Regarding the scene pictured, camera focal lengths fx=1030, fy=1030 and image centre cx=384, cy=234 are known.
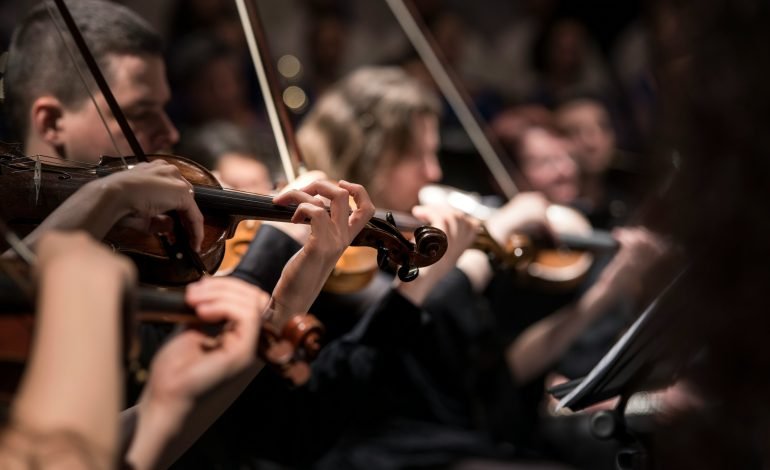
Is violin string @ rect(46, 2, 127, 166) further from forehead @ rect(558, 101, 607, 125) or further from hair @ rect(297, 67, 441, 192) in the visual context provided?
forehead @ rect(558, 101, 607, 125)

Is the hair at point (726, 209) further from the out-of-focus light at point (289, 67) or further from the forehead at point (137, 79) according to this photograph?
the out-of-focus light at point (289, 67)

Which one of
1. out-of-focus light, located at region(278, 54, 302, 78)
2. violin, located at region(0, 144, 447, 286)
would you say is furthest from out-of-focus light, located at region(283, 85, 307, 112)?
violin, located at region(0, 144, 447, 286)

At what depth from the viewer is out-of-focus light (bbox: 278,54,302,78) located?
3.44 metres

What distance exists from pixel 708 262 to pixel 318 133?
123 cm

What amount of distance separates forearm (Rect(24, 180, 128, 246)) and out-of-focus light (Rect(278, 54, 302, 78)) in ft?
8.04

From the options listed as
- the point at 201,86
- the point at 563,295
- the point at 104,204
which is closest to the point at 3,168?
the point at 104,204

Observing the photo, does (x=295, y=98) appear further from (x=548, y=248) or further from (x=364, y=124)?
(x=548, y=248)

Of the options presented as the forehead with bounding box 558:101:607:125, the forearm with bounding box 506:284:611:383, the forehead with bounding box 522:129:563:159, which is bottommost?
the forearm with bounding box 506:284:611:383

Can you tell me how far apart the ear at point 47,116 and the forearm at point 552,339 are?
141 centimetres

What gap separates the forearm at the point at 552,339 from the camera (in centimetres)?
252

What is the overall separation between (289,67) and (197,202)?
236cm

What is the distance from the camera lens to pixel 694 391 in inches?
43.6

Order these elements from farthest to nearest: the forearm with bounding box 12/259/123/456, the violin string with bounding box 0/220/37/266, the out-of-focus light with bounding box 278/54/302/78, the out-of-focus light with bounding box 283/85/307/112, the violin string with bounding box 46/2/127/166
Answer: the out-of-focus light with bounding box 278/54/302/78, the out-of-focus light with bounding box 283/85/307/112, the violin string with bounding box 46/2/127/166, the violin string with bounding box 0/220/37/266, the forearm with bounding box 12/259/123/456

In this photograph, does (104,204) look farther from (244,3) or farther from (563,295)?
(563,295)
